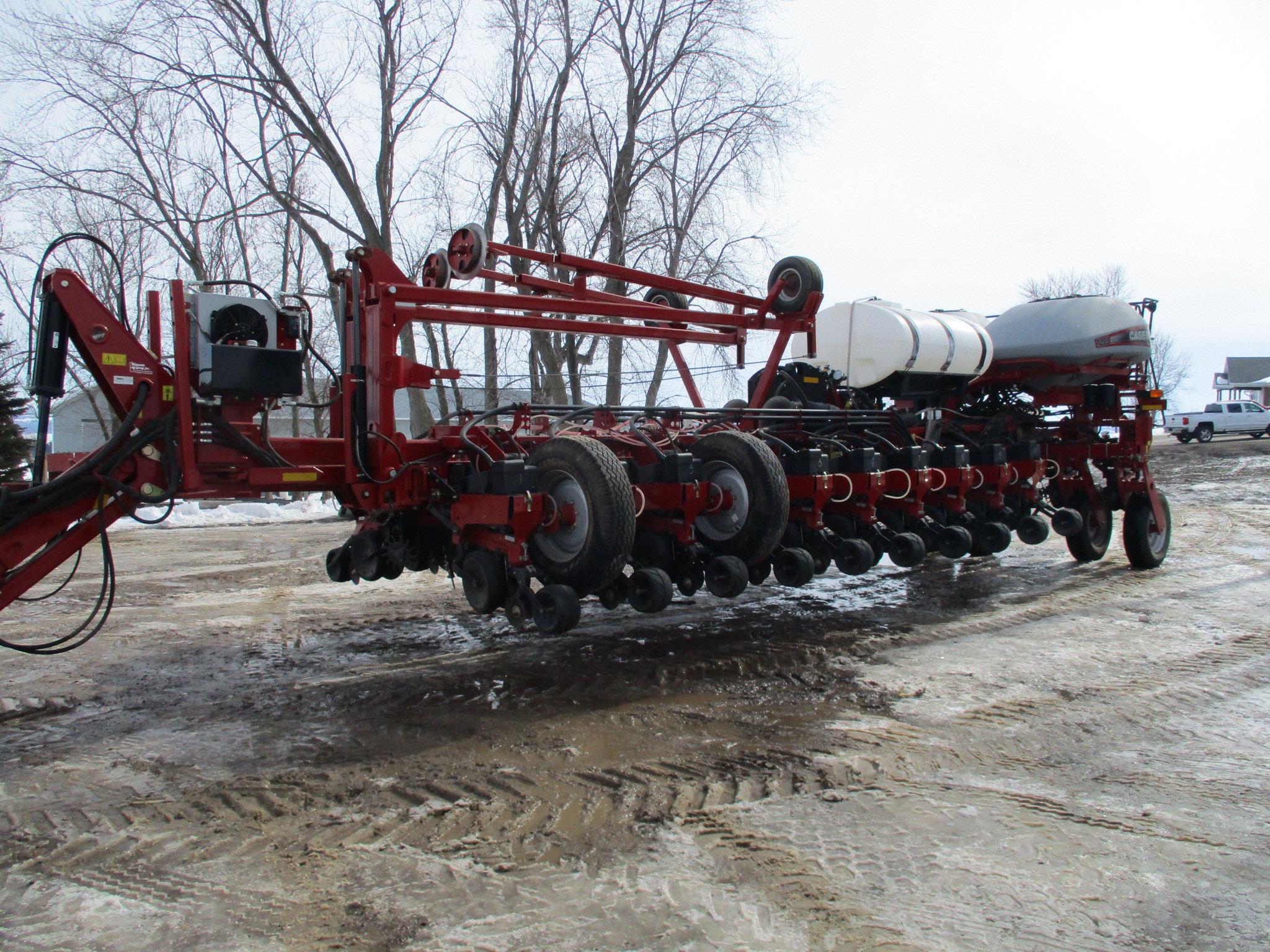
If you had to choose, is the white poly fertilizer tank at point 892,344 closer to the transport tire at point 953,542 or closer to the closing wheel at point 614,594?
the transport tire at point 953,542

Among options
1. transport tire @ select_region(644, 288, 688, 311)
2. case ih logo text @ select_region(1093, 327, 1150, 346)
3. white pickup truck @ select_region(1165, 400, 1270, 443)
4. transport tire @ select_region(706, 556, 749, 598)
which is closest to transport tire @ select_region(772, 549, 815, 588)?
transport tire @ select_region(706, 556, 749, 598)

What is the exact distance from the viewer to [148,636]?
662cm

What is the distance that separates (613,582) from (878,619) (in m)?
2.48

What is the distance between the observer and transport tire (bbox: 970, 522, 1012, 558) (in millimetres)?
8273

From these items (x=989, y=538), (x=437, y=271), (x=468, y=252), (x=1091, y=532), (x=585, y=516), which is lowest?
(x=1091, y=532)

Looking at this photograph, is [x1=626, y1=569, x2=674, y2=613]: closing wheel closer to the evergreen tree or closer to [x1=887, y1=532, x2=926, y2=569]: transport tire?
[x1=887, y1=532, x2=926, y2=569]: transport tire

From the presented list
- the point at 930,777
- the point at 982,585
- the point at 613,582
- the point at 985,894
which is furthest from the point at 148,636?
the point at 982,585

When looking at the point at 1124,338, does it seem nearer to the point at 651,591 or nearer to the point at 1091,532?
the point at 1091,532

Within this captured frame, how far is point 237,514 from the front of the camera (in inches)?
607

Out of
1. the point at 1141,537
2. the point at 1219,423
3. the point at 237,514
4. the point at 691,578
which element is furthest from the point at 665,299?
the point at 1219,423

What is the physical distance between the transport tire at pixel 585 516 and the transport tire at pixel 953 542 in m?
3.42

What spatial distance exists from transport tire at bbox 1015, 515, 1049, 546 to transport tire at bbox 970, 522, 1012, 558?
0.96 feet

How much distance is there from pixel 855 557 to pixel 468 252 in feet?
10.6

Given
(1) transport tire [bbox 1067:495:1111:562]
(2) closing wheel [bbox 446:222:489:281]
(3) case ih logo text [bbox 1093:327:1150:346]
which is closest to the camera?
(2) closing wheel [bbox 446:222:489:281]
